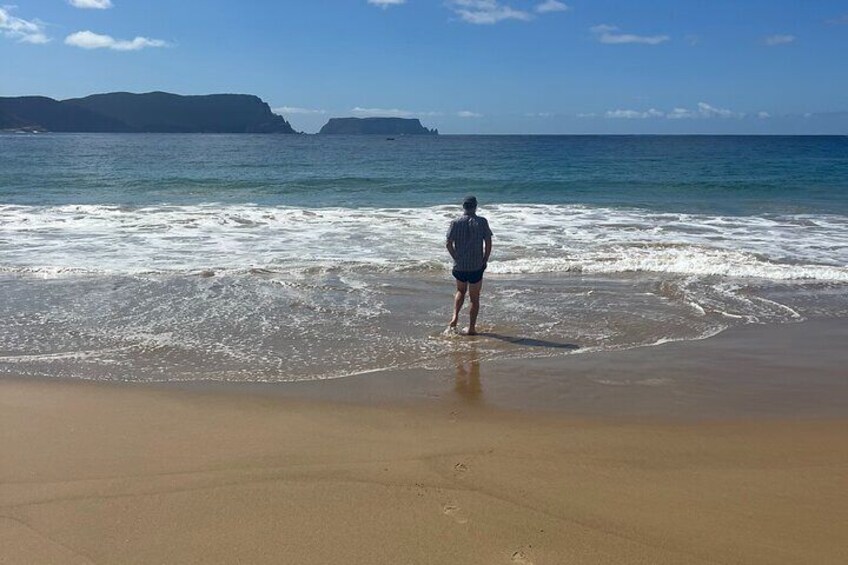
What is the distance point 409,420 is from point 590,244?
995 cm

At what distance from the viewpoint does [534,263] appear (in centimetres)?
1204

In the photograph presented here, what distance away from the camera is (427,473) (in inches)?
176

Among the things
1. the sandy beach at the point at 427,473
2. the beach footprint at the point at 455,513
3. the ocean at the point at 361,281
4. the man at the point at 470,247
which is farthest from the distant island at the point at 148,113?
the beach footprint at the point at 455,513

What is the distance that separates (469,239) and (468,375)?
2.20m

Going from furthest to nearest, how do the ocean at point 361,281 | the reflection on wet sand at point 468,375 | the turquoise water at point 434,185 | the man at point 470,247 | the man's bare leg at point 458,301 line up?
the turquoise water at point 434,185 → the man at point 470,247 → the man's bare leg at point 458,301 → the ocean at point 361,281 → the reflection on wet sand at point 468,375

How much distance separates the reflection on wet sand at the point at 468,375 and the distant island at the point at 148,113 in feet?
618

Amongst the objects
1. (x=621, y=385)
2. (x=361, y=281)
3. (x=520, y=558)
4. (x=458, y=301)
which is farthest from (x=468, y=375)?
(x=361, y=281)

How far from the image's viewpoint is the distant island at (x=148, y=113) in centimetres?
17612

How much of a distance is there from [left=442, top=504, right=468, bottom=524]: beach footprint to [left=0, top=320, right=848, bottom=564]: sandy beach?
0.04 feet

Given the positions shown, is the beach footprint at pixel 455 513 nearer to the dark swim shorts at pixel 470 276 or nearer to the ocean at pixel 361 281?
the ocean at pixel 361 281

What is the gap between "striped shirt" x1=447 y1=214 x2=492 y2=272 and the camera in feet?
27.3

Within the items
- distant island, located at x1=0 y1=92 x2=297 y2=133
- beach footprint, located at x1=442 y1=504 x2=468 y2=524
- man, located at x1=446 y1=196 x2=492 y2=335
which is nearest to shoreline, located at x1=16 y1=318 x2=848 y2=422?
man, located at x1=446 y1=196 x2=492 y2=335

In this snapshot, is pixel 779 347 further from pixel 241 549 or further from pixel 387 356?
pixel 241 549

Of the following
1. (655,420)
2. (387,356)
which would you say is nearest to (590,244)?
(387,356)
